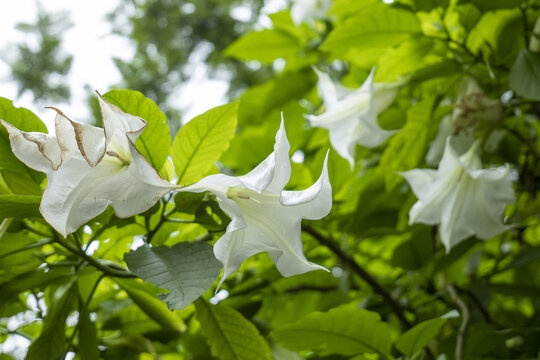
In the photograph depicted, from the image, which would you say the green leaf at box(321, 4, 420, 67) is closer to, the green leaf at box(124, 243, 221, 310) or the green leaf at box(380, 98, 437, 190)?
the green leaf at box(380, 98, 437, 190)

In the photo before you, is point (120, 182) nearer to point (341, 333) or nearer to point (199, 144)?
point (199, 144)

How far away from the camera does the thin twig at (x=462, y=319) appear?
3.28ft

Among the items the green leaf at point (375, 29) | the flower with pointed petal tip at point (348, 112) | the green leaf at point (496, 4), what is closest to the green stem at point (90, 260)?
the flower with pointed petal tip at point (348, 112)

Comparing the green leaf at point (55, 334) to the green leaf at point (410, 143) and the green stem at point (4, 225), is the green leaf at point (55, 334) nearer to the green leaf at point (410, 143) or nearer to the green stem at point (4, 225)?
the green stem at point (4, 225)

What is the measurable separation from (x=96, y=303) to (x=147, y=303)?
211 mm

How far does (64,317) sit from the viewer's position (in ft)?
2.63

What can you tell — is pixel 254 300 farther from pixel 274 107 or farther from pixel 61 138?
pixel 274 107

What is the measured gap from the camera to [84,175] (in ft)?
1.90

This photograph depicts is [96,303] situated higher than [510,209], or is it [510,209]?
[96,303]

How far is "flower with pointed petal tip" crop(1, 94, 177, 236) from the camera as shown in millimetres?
558

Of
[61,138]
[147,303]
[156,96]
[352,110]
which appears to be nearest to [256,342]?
[147,303]

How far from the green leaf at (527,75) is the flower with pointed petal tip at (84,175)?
73cm

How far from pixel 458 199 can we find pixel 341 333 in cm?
39

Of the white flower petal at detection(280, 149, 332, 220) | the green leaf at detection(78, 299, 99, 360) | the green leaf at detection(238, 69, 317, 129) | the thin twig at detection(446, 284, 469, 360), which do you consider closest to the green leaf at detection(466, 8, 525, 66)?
the thin twig at detection(446, 284, 469, 360)
